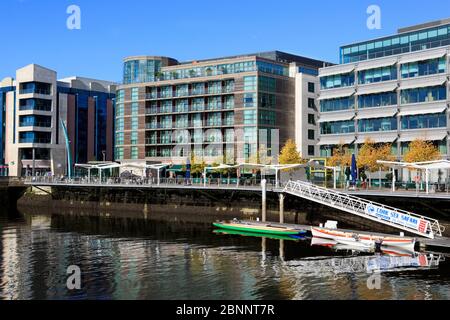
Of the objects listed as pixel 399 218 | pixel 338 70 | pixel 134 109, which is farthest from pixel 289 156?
pixel 134 109

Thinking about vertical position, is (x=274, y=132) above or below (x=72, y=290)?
above

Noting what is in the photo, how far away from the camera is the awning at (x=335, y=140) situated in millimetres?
95062

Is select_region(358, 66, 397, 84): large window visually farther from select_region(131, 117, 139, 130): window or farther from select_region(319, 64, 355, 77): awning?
select_region(131, 117, 139, 130): window

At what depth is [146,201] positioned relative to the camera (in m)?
91.0

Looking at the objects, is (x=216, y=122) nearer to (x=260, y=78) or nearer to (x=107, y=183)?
(x=260, y=78)

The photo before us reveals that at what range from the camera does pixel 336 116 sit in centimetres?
9775

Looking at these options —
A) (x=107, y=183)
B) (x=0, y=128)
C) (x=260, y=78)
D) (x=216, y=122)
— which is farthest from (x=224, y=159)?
(x=0, y=128)

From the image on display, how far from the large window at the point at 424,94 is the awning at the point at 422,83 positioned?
1.87 ft

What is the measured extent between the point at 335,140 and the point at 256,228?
130 ft

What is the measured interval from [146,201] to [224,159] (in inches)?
877

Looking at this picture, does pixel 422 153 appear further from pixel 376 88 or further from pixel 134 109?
pixel 134 109

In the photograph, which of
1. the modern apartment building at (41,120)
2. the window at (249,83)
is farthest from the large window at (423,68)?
the modern apartment building at (41,120)

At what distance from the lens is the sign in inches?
2094

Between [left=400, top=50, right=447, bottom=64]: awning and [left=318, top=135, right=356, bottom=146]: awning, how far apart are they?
14719mm
